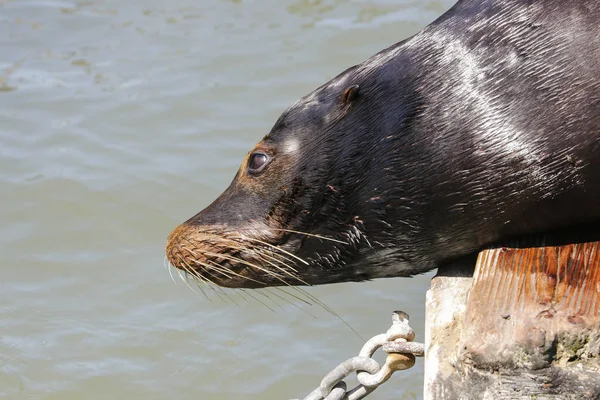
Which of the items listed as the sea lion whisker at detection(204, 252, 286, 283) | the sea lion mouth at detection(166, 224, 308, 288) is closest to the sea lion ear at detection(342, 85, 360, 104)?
the sea lion mouth at detection(166, 224, 308, 288)

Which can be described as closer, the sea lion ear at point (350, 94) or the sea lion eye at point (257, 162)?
the sea lion ear at point (350, 94)

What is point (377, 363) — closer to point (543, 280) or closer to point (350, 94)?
point (543, 280)

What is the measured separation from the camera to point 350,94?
391 centimetres

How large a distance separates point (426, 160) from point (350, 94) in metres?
0.51

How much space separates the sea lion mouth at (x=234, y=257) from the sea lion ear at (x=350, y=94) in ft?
2.05

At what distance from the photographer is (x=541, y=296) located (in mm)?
3113

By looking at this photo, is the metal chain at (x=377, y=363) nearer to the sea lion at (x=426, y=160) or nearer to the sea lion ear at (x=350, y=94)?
the sea lion at (x=426, y=160)

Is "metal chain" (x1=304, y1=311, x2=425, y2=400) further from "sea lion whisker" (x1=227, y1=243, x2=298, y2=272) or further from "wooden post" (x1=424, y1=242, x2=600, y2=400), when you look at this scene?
"sea lion whisker" (x1=227, y1=243, x2=298, y2=272)

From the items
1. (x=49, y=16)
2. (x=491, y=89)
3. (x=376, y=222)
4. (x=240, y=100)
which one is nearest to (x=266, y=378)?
(x=376, y=222)

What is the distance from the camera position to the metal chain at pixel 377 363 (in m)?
3.45

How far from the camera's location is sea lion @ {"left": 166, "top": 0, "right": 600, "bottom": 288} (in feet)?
10.9

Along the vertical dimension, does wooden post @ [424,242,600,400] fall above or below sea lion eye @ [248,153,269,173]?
below

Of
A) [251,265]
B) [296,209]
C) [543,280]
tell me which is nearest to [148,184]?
[251,265]

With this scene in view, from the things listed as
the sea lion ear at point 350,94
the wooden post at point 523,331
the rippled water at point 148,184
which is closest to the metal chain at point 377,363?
the wooden post at point 523,331
